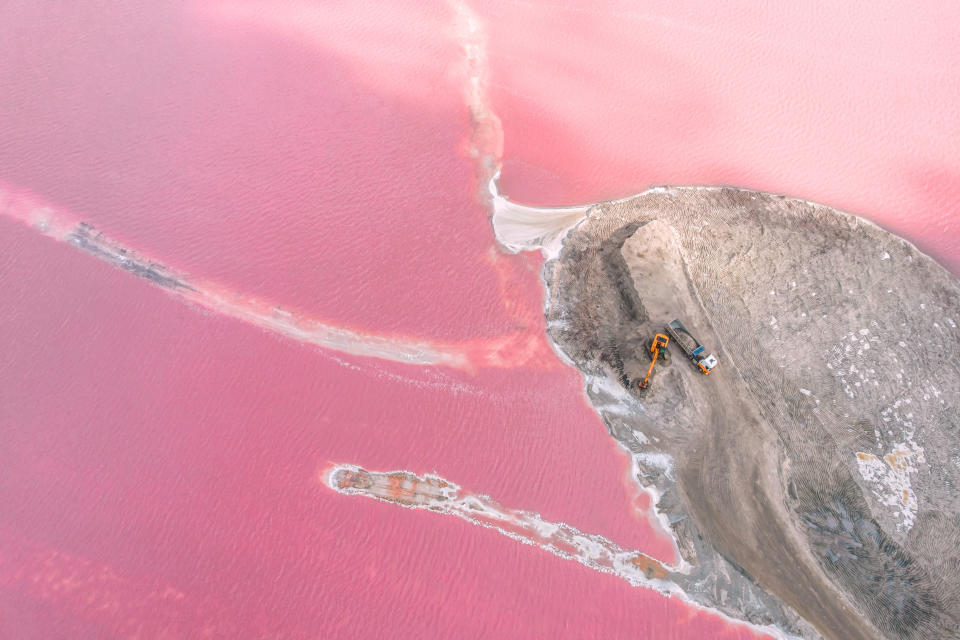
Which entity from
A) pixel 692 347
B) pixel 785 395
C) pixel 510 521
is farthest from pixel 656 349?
pixel 510 521

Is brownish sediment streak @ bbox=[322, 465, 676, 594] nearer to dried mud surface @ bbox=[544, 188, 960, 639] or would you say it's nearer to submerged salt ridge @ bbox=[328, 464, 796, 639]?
submerged salt ridge @ bbox=[328, 464, 796, 639]

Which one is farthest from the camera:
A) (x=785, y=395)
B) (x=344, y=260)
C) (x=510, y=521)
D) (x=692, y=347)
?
(x=344, y=260)

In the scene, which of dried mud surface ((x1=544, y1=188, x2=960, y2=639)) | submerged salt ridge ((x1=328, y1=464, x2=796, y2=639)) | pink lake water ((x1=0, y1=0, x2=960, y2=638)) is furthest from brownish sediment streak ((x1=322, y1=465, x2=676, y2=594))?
dried mud surface ((x1=544, y1=188, x2=960, y2=639))

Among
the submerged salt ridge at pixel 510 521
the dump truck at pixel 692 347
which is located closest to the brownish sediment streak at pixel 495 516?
the submerged salt ridge at pixel 510 521

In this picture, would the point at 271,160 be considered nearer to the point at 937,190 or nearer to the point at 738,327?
the point at 738,327

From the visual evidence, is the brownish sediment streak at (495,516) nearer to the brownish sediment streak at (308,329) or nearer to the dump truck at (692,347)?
the brownish sediment streak at (308,329)

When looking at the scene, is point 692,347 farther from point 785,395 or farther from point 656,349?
point 785,395

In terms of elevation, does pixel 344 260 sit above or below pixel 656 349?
below
